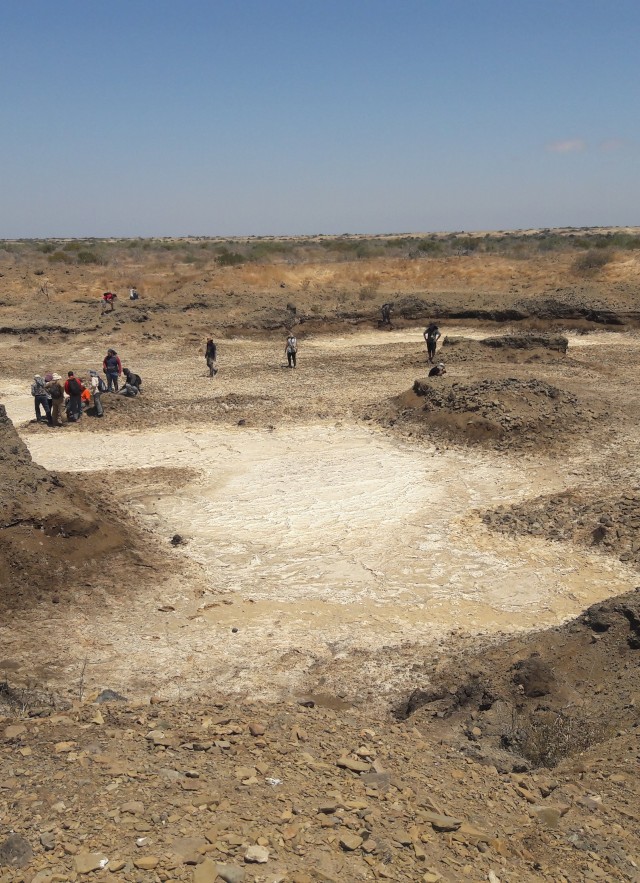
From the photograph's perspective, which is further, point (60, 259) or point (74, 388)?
point (60, 259)

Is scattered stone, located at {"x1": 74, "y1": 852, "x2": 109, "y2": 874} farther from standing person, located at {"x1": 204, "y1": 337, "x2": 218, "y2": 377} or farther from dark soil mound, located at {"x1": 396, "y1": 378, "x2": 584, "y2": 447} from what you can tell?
standing person, located at {"x1": 204, "y1": 337, "x2": 218, "y2": 377}

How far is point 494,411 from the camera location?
58.9 ft

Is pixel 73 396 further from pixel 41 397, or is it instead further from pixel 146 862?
pixel 146 862

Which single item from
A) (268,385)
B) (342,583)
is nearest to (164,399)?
(268,385)

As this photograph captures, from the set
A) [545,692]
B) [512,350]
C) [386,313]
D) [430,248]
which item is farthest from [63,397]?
[430,248]

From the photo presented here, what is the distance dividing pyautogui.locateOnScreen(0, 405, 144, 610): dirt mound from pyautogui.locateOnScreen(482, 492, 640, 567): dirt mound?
635 cm

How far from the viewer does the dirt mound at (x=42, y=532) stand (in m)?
10.4

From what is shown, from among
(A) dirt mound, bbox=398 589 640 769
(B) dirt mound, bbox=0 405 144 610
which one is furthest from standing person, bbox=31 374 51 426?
(A) dirt mound, bbox=398 589 640 769

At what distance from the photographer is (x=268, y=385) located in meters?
24.9

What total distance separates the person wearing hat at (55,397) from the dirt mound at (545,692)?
1389 centimetres

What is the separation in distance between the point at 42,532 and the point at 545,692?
715 cm

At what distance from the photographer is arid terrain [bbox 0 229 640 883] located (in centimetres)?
508

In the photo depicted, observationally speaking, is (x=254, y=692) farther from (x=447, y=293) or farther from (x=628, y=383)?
(x=447, y=293)

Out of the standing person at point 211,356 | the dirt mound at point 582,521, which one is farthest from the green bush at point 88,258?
the dirt mound at point 582,521
